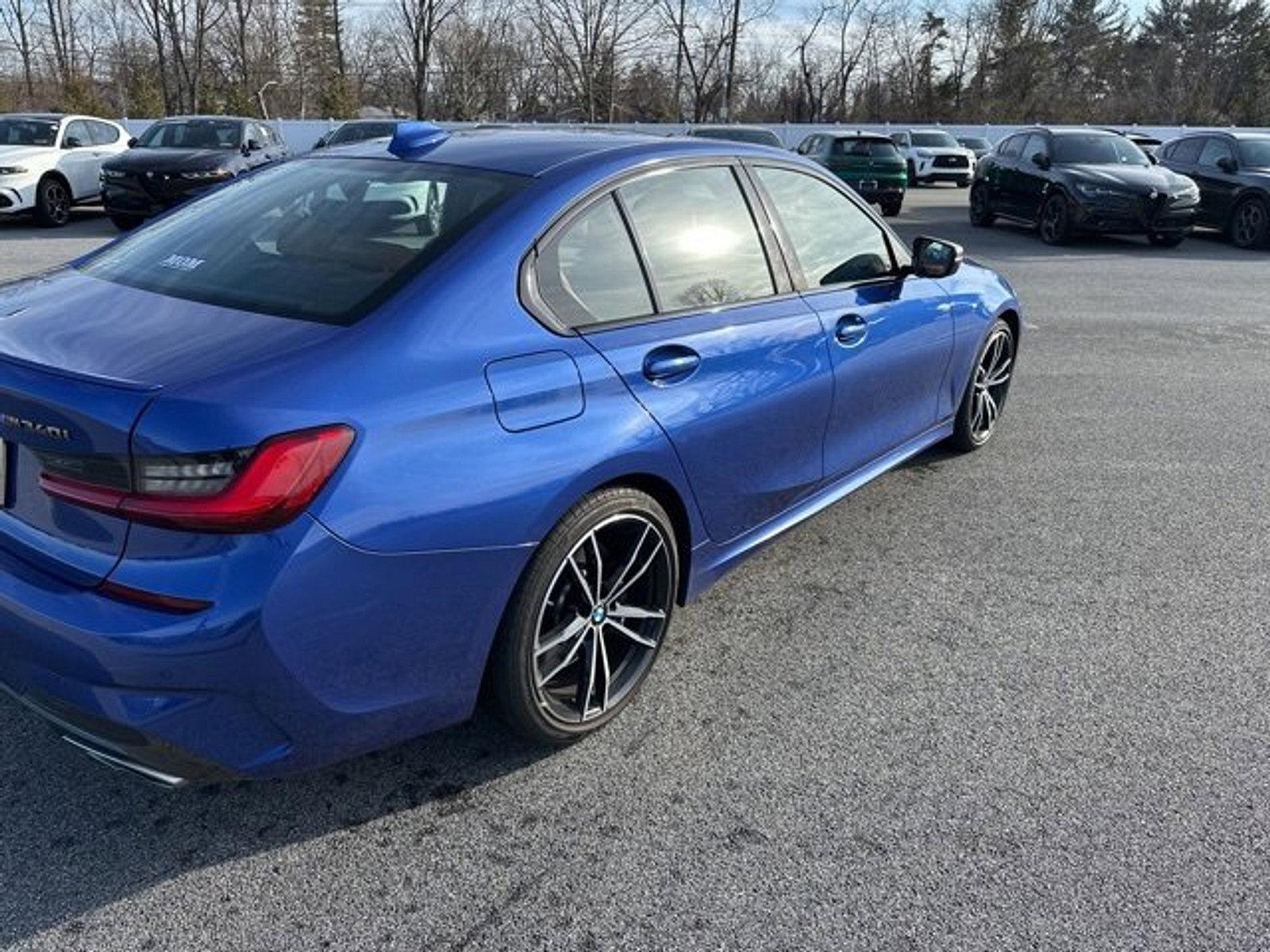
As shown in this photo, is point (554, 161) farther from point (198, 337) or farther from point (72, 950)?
point (72, 950)

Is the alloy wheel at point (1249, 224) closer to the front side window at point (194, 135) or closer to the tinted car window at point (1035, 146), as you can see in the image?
the tinted car window at point (1035, 146)

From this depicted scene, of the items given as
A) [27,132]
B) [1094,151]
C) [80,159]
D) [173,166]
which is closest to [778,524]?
[173,166]

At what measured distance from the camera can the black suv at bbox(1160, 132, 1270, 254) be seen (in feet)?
49.3

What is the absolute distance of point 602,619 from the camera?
2865 mm

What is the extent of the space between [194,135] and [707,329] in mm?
13634

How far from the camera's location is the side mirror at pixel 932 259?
4.24 m

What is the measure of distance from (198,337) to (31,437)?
16.2 inches

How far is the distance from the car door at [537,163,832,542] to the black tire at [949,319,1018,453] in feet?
5.89

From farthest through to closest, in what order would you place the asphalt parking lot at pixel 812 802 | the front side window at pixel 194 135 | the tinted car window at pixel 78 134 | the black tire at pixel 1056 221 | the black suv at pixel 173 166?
the tinted car window at pixel 78 134, the black tire at pixel 1056 221, the front side window at pixel 194 135, the black suv at pixel 173 166, the asphalt parking lot at pixel 812 802

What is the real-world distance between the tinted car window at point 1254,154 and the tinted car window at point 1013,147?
3.20 m

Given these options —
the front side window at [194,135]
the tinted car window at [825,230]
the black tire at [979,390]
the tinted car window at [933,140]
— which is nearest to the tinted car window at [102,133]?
the front side window at [194,135]

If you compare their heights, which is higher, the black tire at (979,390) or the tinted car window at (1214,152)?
the tinted car window at (1214,152)

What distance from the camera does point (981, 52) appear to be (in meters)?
56.8

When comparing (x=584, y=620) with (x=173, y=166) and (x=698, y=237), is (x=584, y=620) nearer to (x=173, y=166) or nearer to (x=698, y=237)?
(x=698, y=237)
